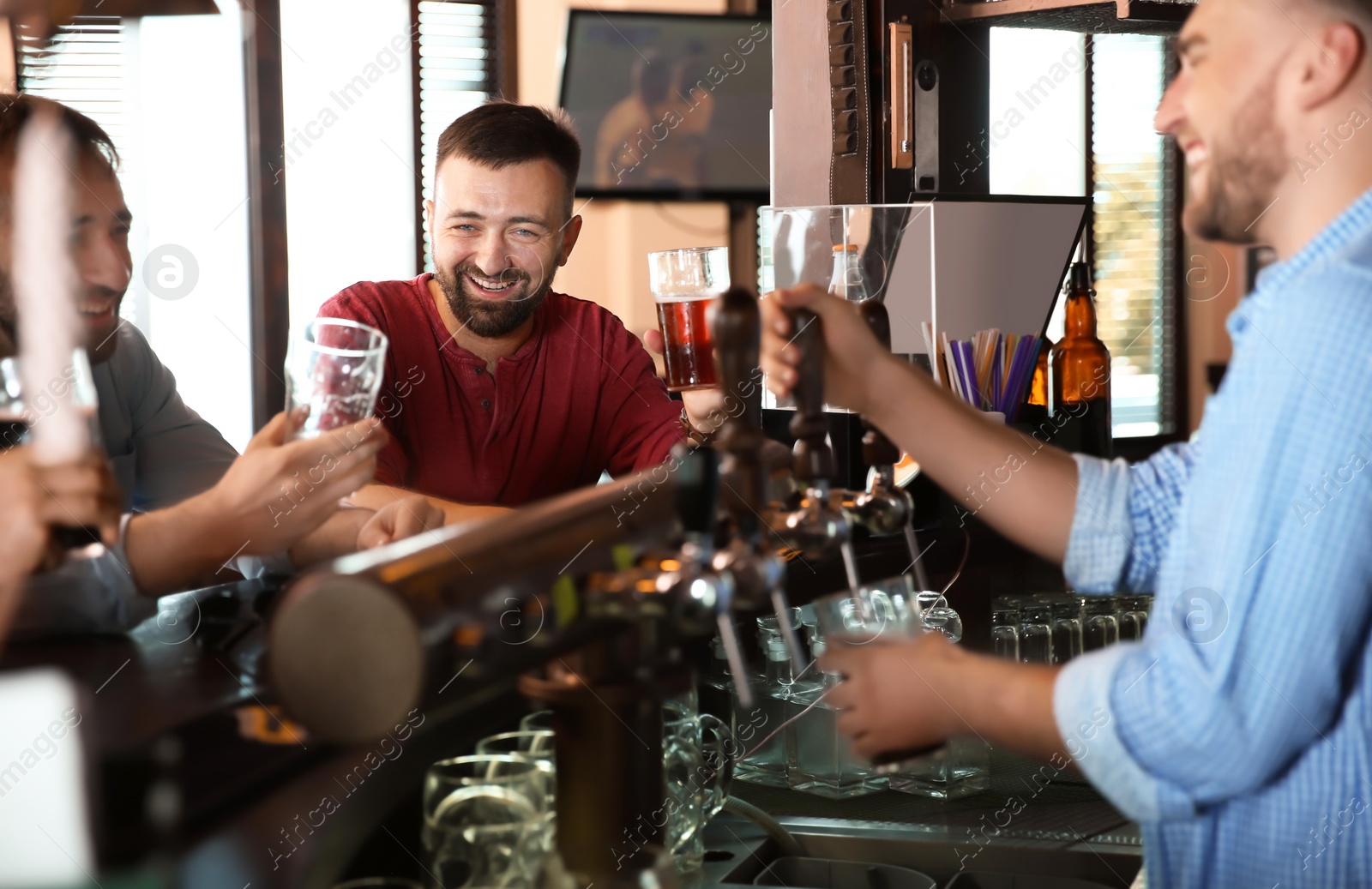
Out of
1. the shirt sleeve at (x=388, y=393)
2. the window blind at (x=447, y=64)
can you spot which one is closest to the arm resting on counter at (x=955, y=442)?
the shirt sleeve at (x=388, y=393)

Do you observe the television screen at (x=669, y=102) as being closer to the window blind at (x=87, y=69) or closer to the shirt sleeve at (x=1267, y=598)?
the window blind at (x=87, y=69)

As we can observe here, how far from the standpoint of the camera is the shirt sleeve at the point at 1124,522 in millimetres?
1396

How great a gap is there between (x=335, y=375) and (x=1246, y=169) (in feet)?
2.69

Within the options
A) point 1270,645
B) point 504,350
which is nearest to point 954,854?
point 1270,645

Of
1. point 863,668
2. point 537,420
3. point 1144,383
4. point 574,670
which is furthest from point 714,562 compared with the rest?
point 1144,383

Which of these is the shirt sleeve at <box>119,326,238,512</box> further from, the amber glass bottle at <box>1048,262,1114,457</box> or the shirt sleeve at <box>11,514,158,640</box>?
the amber glass bottle at <box>1048,262,1114,457</box>

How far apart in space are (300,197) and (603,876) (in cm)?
A: 429

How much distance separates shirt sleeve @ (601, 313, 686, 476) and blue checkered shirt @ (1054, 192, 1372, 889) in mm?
1455

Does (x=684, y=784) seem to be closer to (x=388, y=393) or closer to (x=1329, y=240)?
(x=1329, y=240)

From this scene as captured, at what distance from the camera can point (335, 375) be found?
3.85 ft

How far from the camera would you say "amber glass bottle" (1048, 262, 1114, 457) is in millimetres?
2312

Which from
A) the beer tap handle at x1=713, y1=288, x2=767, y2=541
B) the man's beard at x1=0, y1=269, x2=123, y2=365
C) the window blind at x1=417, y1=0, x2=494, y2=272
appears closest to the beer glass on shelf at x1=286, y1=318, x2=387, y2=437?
the man's beard at x1=0, y1=269, x2=123, y2=365

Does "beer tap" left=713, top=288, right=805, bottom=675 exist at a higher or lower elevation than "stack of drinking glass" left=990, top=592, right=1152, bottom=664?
higher

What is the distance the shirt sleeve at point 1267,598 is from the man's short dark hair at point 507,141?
1.58 metres
